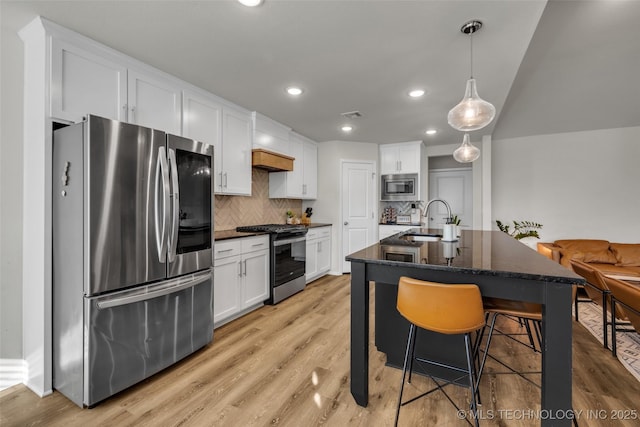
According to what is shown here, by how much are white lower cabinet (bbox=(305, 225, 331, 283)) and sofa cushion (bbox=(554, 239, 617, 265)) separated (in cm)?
347

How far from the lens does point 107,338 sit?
175cm

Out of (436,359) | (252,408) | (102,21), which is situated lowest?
(252,408)

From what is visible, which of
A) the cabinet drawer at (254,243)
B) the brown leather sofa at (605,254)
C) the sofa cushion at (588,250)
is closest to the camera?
the cabinet drawer at (254,243)

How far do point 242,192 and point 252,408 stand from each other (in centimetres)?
233

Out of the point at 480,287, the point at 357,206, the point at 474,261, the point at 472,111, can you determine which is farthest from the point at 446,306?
the point at 357,206

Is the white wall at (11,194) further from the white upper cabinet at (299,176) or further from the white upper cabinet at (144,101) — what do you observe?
the white upper cabinet at (299,176)

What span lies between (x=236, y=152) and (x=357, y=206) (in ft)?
8.49

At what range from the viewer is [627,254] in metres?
4.02

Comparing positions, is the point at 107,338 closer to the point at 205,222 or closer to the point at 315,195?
the point at 205,222

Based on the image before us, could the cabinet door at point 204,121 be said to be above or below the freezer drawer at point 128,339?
above

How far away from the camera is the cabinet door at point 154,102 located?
230 cm

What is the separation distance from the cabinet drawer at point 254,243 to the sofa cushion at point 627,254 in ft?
16.4

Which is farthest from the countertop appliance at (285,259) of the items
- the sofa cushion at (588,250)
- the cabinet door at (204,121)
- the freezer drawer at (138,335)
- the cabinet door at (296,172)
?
the sofa cushion at (588,250)

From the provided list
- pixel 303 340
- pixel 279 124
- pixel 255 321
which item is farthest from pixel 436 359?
pixel 279 124
